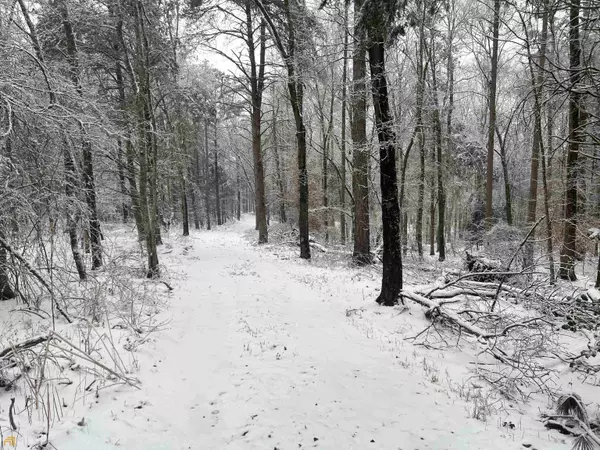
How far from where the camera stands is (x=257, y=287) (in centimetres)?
858

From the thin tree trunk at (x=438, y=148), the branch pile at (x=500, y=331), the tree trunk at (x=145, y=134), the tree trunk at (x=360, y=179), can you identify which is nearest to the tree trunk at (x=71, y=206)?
the tree trunk at (x=145, y=134)

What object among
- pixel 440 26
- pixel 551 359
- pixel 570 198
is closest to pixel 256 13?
pixel 440 26

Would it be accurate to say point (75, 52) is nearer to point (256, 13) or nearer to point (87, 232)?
point (87, 232)

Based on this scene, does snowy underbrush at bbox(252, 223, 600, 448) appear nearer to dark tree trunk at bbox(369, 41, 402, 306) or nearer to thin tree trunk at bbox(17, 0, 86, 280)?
dark tree trunk at bbox(369, 41, 402, 306)

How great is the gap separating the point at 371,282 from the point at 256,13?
40.0 feet

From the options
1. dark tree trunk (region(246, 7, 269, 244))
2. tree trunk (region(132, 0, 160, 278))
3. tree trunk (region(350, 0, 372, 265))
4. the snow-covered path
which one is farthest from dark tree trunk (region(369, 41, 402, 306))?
dark tree trunk (region(246, 7, 269, 244))

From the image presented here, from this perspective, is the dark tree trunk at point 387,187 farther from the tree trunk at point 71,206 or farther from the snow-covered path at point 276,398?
the tree trunk at point 71,206

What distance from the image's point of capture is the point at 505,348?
4695mm

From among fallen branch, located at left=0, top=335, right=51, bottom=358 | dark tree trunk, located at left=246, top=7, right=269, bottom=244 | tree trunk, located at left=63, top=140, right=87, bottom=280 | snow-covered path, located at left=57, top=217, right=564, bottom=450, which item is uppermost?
dark tree trunk, located at left=246, top=7, right=269, bottom=244

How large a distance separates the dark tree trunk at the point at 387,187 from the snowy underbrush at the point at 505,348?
1.08ft

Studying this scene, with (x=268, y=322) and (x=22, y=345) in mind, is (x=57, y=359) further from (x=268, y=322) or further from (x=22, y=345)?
(x=268, y=322)

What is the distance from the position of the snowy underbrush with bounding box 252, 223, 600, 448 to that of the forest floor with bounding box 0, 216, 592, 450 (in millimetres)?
33

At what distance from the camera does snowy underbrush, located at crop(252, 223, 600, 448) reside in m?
3.47

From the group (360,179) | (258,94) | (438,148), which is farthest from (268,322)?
(438,148)
